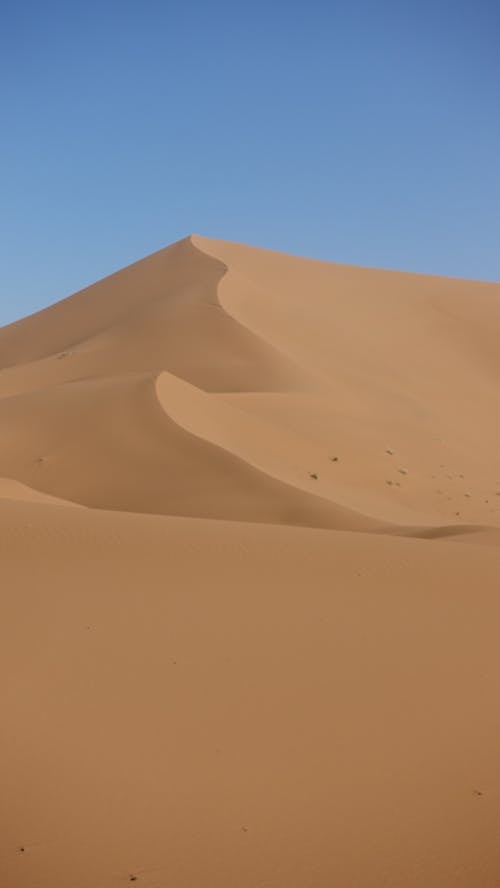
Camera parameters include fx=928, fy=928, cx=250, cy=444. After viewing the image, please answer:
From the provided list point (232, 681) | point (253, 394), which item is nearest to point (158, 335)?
point (253, 394)

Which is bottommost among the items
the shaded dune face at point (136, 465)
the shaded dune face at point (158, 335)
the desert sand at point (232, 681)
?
the desert sand at point (232, 681)

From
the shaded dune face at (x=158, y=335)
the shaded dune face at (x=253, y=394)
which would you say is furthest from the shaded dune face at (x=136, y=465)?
the shaded dune face at (x=158, y=335)

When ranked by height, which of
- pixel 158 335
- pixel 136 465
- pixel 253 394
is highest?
pixel 158 335

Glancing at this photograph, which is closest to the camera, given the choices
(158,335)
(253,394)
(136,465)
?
(136,465)

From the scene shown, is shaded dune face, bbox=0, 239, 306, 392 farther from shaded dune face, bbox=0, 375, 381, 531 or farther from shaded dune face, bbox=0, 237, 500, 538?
shaded dune face, bbox=0, 375, 381, 531

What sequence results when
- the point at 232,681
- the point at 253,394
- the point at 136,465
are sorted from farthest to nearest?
the point at 253,394 → the point at 136,465 → the point at 232,681

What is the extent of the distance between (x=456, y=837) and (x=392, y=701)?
1035 millimetres

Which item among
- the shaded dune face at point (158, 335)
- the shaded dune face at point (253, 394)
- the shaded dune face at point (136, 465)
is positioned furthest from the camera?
the shaded dune face at point (158, 335)

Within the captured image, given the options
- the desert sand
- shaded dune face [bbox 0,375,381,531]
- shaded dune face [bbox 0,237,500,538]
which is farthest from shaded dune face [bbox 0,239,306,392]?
the desert sand

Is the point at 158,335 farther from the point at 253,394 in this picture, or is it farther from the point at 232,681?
the point at 232,681

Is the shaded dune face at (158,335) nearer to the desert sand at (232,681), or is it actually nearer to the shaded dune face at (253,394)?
the shaded dune face at (253,394)

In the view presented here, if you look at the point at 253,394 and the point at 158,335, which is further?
the point at 158,335

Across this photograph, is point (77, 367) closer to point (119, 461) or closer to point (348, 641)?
point (119, 461)

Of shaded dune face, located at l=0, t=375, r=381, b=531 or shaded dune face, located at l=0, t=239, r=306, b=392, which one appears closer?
shaded dune face, located at l=0, t=375, r=381, b=531
